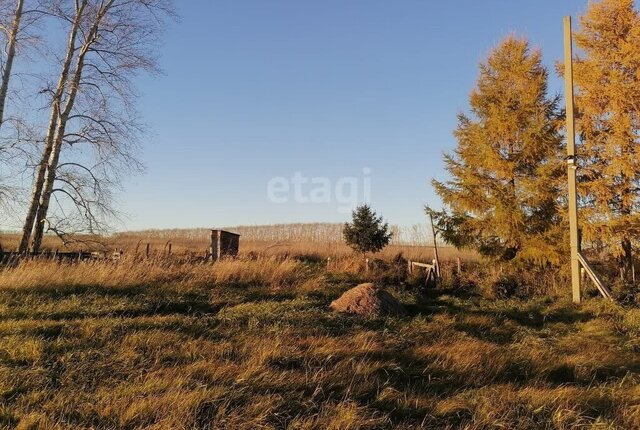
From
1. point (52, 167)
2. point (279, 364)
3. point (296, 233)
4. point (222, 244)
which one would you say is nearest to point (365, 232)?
point (222, 244)

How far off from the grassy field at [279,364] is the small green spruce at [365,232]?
14.9 meters

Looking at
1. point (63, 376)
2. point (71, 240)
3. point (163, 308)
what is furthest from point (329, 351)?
point (71, 240)

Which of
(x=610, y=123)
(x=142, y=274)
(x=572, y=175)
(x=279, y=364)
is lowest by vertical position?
(x=279, y=364)

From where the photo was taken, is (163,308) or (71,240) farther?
(71,240)

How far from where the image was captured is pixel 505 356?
245 inches

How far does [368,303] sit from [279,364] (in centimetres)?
366

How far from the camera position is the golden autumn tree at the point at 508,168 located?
1438 centimetres

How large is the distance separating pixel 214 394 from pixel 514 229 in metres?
12.5

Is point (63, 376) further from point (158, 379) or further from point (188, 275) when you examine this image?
point (188, 275)

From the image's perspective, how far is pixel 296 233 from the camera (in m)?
61.6

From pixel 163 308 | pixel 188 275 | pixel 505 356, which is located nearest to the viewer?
pixel 505 356

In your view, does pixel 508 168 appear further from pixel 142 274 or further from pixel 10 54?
pixel 10 54

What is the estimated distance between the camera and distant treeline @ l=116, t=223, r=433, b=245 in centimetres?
5038

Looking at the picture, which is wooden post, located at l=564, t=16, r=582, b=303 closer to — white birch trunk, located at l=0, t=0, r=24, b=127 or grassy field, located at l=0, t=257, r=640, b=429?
grassy field, located at l=0, t=257, r=640, b=429
